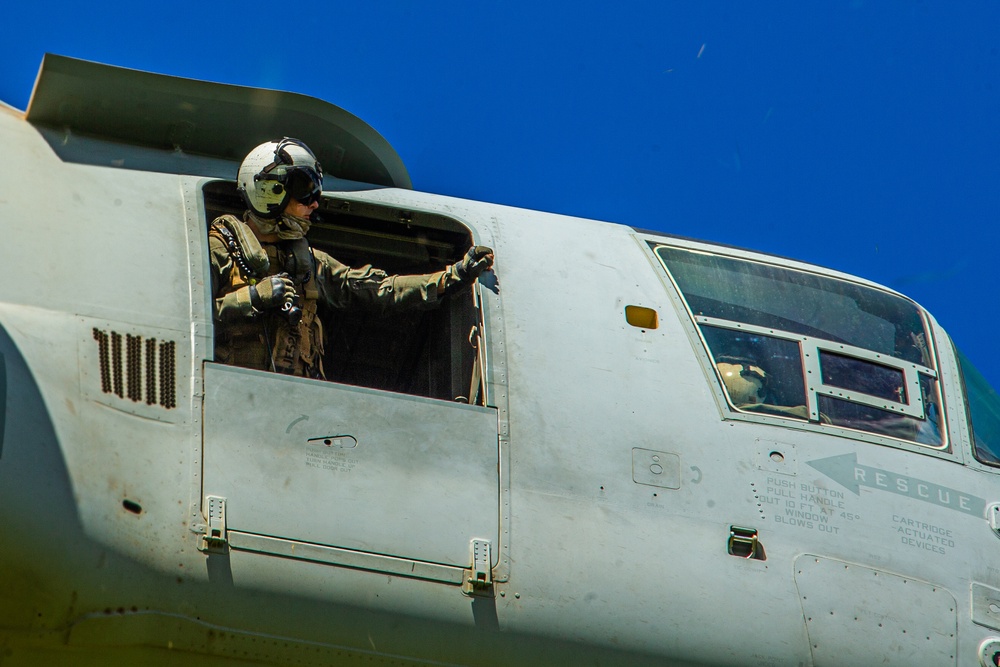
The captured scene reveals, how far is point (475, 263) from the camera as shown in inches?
288

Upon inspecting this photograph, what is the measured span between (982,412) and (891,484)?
45.1 inches

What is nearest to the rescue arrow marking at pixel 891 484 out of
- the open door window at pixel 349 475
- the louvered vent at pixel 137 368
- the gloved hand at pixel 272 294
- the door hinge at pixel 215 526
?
the open door window at pixel 349 475

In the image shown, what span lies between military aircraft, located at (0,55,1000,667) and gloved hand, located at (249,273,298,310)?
0.34 metres

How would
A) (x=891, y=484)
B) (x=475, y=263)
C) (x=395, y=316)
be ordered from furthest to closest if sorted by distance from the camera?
1. (x=395, y=316)
2. (x=475, y=263)
3. (x=891, y=484)

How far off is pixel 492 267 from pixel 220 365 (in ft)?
5.78

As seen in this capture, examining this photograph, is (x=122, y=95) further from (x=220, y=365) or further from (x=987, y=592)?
(x=987, y=592)

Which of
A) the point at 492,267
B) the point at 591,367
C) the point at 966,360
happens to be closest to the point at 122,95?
the point at 492,267

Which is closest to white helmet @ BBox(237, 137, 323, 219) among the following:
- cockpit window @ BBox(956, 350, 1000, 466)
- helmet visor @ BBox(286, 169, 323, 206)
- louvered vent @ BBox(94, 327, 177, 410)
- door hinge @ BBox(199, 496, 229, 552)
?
helmet visor @ BBox(286, 169, 323, 206)

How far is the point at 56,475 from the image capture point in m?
5.76

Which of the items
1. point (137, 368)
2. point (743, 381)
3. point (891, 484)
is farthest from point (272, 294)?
point (891, 484)

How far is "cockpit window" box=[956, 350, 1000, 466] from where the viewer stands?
7.66 metres

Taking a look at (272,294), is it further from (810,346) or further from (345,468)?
(810,346)

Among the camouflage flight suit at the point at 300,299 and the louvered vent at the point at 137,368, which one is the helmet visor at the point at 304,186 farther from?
the louvered vent at the point at 137,368

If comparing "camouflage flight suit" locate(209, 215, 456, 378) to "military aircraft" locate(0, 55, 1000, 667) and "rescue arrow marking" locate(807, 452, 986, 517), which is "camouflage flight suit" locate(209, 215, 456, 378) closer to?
"military aircraft" locate(0, 55, 1000, 667)
